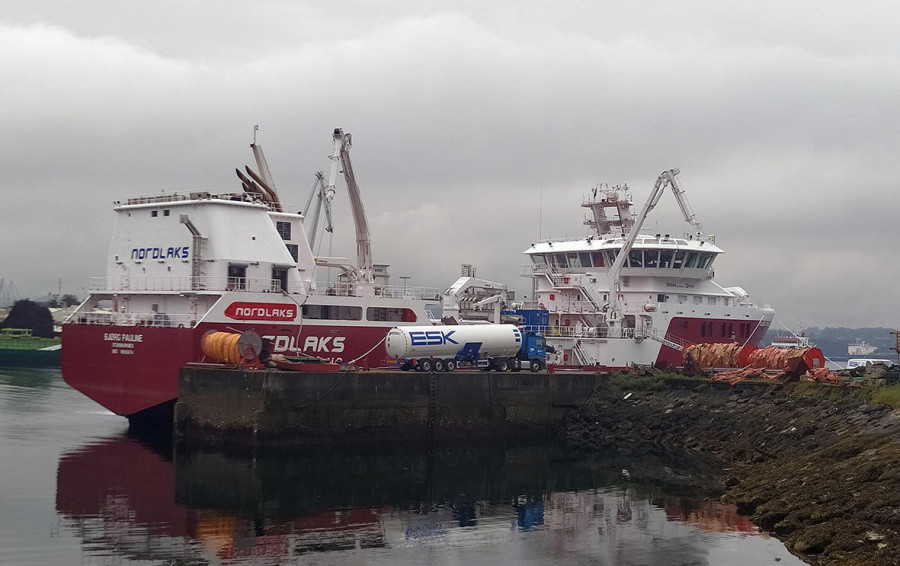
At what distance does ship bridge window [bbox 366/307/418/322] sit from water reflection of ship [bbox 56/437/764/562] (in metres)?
6.83

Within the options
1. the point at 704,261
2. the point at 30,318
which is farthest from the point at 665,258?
the point at 30,318

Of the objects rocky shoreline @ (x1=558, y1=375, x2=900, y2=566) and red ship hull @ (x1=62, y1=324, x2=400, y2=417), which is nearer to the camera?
rocky shoreline @ (x1=558, y1=375, x2=900, y2=566)

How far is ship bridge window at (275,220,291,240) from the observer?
43531 millimetres

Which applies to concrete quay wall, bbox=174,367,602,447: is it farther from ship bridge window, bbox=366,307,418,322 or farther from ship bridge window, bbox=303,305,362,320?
ship bridge window, bbox=366,307,418,322

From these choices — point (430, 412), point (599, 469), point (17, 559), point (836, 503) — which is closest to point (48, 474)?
point (17, 559)

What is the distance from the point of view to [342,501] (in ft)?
96.1

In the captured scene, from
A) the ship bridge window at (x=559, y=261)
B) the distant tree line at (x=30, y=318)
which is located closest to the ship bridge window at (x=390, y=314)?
the ship bridge window at (x=559, y=261)

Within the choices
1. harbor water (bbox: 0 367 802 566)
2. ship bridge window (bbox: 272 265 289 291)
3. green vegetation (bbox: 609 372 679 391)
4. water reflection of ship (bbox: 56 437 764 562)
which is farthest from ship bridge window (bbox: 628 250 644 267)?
ship bridge window (bbox: 272 265 289 291)

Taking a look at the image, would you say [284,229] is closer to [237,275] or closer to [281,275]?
[281,275]

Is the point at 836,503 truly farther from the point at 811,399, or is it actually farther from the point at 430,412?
the point at 430,412

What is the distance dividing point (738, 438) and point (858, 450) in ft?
28.3

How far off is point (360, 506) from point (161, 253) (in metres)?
16.1

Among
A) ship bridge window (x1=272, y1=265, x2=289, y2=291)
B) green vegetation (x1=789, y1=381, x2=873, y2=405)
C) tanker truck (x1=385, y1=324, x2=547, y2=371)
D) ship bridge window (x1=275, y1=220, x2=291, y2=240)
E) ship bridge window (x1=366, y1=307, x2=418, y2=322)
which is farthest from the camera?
ship bridge window (x1=275, y1=220, x2=291, y2=240)

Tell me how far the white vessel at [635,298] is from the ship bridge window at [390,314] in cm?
877
